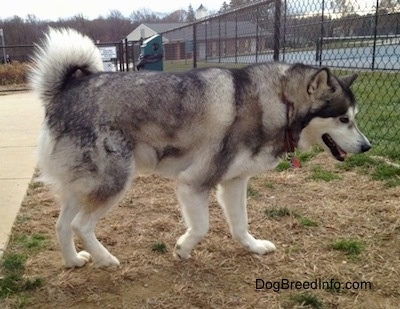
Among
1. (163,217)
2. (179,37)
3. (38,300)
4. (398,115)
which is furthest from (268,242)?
(179,37)

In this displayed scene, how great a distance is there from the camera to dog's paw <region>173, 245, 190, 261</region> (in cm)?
280

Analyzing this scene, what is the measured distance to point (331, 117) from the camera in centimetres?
277

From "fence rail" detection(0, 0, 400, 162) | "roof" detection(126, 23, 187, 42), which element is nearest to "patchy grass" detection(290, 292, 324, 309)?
"fence rail" detection(0, 0, 400, 162)

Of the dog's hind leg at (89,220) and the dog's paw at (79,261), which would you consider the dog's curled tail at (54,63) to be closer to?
the dog's hind leg at (89,220)

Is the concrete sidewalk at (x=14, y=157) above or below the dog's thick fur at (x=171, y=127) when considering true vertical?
below

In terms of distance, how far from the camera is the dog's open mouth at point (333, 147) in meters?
2.87

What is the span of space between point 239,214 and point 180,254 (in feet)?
1.59

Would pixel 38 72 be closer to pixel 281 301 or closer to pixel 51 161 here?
pixel 51 161

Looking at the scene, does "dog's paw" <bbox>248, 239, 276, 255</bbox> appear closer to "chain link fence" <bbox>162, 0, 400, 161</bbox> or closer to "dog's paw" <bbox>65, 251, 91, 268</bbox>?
"dog's paw" <bbox>65, 251, 91, 268</bbox>

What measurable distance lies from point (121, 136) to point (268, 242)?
129 cm

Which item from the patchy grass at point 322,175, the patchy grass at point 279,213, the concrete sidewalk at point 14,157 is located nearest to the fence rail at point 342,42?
the patchy grass at point 322,175

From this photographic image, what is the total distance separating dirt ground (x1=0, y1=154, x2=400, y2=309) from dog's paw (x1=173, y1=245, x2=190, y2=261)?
4cm

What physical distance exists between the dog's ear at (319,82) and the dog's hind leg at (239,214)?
73 cm

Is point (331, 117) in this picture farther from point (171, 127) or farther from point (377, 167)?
point (377, 167)
